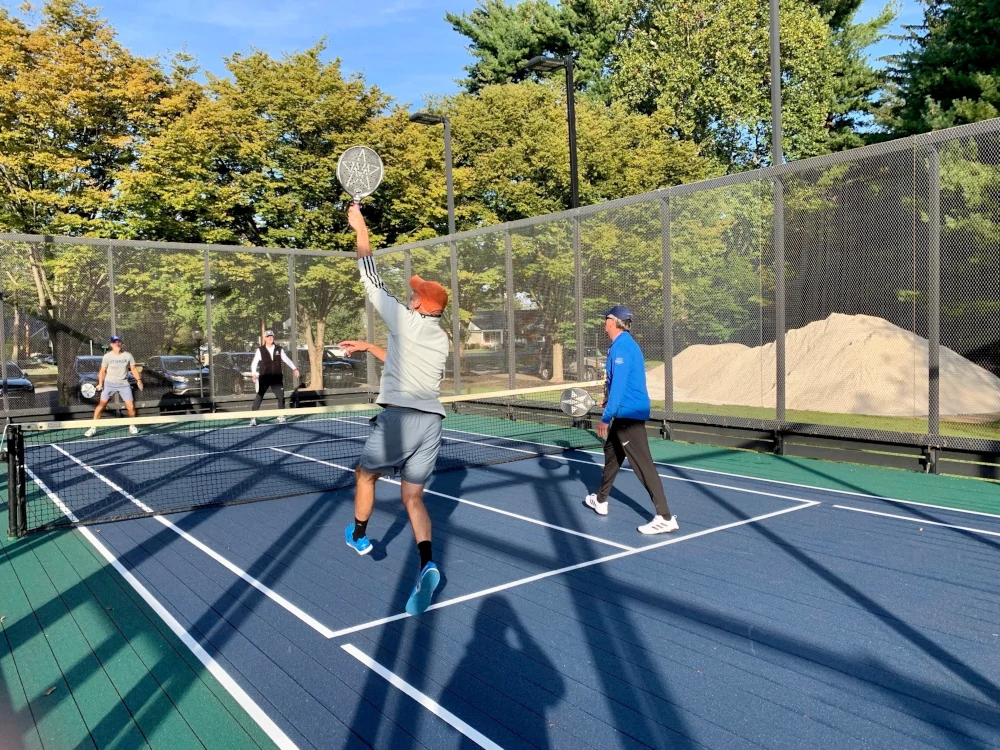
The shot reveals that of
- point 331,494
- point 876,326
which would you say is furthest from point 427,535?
point 876,326

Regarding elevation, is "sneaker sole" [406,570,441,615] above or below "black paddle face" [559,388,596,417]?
below

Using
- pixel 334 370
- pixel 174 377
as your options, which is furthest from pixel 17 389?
pixel 334 370

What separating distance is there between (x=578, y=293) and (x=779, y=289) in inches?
163

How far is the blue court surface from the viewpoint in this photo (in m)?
3.65

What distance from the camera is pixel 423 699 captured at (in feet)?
12.8

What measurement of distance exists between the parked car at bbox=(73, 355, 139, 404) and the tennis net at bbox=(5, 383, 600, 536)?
77 cm

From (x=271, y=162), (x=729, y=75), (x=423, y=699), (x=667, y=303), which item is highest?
(x=729, y=75)

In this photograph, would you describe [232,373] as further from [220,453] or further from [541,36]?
[541,36]

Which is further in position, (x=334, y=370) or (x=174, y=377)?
(x=334, y=370)

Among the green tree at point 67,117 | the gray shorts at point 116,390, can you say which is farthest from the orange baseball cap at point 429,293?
the green tree at point 67,117

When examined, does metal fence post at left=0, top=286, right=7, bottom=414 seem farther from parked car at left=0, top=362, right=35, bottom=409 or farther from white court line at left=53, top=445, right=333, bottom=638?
white court line at left=53, top=445, right=333, bottom=638

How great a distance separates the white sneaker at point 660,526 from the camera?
683 cm

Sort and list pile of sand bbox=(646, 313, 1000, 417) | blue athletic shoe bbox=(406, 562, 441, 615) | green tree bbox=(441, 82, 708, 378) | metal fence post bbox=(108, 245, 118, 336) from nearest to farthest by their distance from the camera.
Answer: blue athletic shoe bbox=(406, 562, 441, 615) → pile of sand bbox=(646, 313, 1000, 417) → metal fence post bbox=(108, 245, 118, 336) → green tree bbox=(441, 82, 708, 378)

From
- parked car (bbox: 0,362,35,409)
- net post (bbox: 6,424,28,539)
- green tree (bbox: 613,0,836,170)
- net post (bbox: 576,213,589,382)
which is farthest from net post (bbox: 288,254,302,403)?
green tree (bbox: 613,0,836,170)
